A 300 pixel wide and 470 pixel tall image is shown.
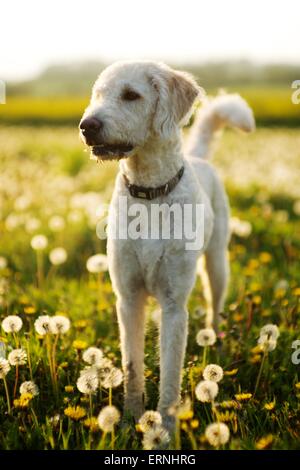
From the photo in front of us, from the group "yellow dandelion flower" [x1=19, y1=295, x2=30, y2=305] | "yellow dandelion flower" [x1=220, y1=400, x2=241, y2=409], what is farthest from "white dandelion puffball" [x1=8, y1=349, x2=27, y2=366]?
"yellow dandelion flower" [x1=220, y1=400, x2=241, y2=409]

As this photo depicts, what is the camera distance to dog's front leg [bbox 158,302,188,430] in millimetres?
3746

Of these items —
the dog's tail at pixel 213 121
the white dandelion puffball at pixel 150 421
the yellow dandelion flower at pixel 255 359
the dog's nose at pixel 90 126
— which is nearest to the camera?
the white dandelion puffball at pixel 150 421

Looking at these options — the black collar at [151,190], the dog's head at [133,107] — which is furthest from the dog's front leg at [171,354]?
the dog's head at [133,107]

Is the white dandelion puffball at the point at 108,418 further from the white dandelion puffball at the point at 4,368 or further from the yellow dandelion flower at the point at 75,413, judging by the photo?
the white dandelion puffball at the point at 4,368

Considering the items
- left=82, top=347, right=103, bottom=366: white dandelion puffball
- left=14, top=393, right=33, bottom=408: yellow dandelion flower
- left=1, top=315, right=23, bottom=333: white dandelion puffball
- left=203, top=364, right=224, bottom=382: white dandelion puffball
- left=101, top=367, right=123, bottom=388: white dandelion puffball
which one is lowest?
left=14, top=393, right=33, bottom=408: yellow dandelion flower

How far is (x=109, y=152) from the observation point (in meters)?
3.46

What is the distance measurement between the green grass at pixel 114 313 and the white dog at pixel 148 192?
0.79 feet

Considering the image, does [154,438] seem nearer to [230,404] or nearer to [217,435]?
[217,435]

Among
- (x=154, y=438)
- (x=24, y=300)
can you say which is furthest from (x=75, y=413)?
(x=24, y=300)

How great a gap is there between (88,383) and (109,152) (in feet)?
4.51

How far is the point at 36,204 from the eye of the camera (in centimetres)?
844

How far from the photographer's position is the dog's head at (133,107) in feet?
11.1

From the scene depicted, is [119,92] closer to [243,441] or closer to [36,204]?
[243,441]

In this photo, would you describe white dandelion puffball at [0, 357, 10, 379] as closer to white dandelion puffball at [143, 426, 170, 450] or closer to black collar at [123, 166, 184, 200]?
white dandelion puffball at [143, 426, 170, 450]
